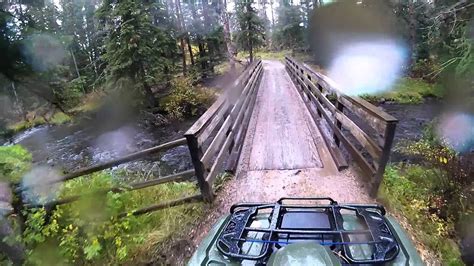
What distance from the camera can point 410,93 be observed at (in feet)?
57.5

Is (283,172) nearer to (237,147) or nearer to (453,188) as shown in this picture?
(237,147)

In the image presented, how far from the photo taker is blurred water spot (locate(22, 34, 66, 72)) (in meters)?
5.16

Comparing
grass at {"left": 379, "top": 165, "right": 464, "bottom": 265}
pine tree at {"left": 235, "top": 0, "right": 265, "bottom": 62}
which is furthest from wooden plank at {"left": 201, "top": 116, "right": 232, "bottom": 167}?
pine tree at {"left": 235, "top": 0, "right": 265, "bottom": 62}

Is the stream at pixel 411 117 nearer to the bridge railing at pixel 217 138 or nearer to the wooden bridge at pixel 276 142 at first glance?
the wooden bridge at pixel 276 142

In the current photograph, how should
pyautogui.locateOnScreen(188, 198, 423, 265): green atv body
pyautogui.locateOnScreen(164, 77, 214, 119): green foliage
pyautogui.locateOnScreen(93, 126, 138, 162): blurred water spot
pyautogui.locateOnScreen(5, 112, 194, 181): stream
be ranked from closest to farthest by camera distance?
pyautogui.locateOnScreen(188, 198, 423, 265): green atv body < pyautogui.locateOnScreen(5, 112, 194, 181): stream < pyautogui.locateOnScreen(93, 126, 138, 162): blurred water spot < pyautogui.locateOnScreen(164, 77, 214, 119): green foliage

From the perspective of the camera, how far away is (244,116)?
786 centimetres

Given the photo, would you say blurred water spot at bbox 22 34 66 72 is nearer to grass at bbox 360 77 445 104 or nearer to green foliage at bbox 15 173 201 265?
green foliage at bbox 15 173 201 265

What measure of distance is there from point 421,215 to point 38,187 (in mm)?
4826

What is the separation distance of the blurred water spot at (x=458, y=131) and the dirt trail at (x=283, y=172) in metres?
4.62

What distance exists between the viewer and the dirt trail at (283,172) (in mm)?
4195

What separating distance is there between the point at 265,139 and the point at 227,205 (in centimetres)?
275

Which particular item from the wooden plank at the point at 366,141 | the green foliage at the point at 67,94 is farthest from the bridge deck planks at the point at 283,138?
the green foliage at the point at 67,94

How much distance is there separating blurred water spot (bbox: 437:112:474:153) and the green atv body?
790 centimetres

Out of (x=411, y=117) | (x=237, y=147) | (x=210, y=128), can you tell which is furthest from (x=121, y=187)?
(x=411, y=117)
